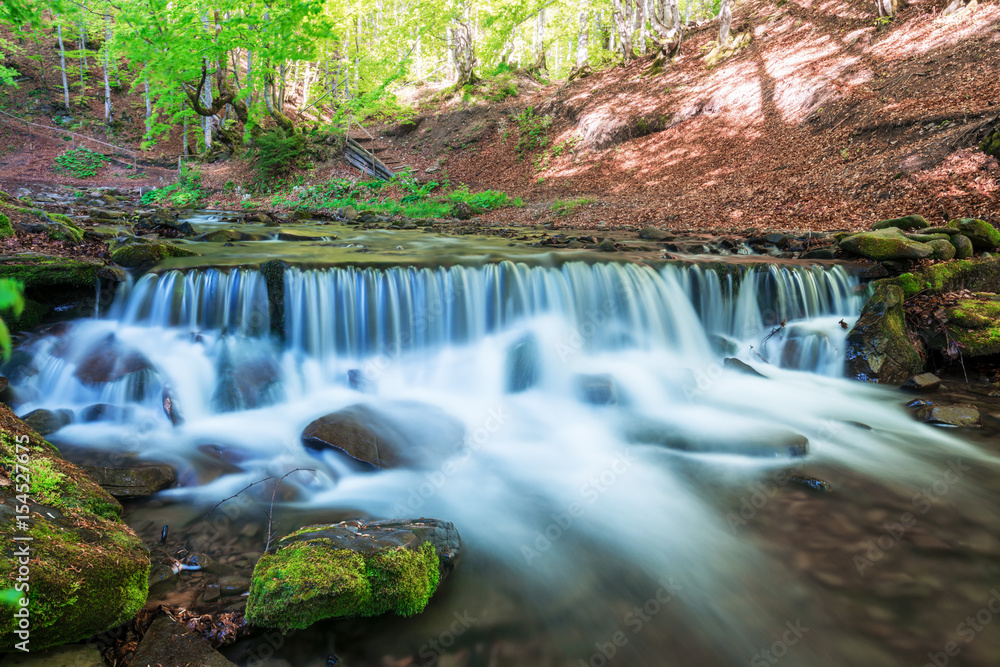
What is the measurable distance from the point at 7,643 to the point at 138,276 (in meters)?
5.25

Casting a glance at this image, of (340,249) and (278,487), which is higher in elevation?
(340,249)

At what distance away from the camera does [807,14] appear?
1681 cm

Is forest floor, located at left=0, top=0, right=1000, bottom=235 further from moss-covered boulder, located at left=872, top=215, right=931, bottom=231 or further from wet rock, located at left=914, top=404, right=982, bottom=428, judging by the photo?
wet rock, located at left=914, top=404, right=982, bottom=428

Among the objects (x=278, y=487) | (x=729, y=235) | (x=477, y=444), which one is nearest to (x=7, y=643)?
(x=278, y=487)

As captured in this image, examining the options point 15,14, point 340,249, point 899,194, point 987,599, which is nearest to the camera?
point 987,599

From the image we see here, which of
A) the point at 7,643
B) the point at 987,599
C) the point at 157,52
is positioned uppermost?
the point at 157,52

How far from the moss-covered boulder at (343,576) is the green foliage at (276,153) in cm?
1952

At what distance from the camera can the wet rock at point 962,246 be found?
251 inches

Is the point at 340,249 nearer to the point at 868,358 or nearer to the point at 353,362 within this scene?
the point at 353,362

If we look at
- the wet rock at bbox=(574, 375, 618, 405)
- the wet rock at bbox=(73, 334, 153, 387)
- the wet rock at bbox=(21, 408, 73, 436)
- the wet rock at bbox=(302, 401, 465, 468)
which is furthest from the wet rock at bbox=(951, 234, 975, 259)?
the wet rock at bbox=(21, 408, 73, 436)

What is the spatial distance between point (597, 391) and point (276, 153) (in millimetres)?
18216

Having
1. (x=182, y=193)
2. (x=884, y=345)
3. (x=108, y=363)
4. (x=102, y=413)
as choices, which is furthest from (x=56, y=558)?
(x=182, y=193)

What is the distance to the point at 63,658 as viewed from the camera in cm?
176

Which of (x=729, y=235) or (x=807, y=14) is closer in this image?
(x=729, y=235)
